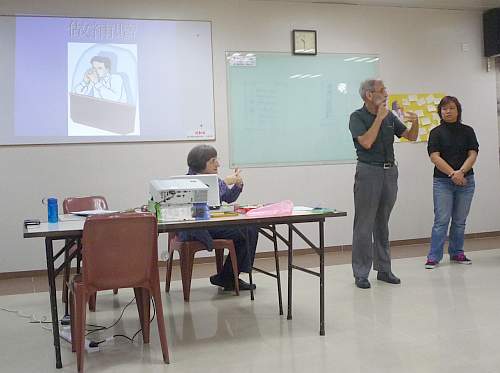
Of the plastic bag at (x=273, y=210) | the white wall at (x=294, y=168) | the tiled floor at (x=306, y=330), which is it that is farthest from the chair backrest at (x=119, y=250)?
the white wall at (x=294, y=168)

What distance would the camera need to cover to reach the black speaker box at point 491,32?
618 cm

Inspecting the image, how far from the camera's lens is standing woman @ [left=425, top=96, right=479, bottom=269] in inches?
188

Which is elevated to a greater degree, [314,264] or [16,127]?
[16,127]

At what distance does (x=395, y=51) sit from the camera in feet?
19.9

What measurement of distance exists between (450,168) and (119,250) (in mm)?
3335

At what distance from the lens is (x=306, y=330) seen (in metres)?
3.12

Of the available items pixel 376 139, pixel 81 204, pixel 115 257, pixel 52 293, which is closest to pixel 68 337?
pixel 52 293

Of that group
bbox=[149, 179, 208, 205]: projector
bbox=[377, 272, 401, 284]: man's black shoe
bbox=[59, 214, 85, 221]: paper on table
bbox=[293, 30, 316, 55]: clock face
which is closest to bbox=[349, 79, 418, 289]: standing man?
bbox=[377, 272, 401, 284]: man's black shoe

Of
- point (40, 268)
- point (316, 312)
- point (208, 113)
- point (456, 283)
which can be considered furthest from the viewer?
point (208, 113)

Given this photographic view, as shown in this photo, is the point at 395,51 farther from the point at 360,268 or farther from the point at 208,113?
the point at 360,268

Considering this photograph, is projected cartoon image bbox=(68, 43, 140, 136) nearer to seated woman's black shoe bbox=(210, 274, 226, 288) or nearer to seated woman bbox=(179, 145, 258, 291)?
seated woman bbox=(179, 145, 258, 291)

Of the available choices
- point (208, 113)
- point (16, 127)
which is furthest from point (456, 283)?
point (16, 127)

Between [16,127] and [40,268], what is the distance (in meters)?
1.38

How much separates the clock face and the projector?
3135 mm
